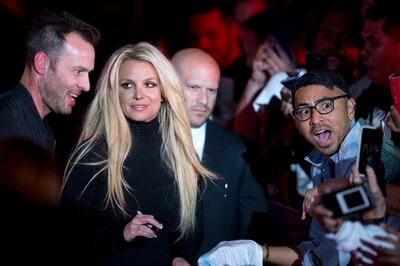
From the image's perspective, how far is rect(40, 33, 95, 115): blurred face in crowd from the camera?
374cm

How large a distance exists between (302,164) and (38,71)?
2.06 meters

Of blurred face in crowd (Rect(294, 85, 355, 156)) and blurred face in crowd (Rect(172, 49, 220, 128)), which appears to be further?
blurred face in crowd (Rect(172, 49, 220, 128))

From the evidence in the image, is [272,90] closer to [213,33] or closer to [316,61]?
[316,61]

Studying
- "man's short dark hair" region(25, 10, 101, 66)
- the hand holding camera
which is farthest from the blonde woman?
the hand holding camera

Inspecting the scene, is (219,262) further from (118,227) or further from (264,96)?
(264,96)

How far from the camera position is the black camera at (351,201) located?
2.45 m

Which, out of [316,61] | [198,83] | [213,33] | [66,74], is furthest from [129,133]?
[213,33]

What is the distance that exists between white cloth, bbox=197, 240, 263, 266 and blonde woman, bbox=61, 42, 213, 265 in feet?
1.36

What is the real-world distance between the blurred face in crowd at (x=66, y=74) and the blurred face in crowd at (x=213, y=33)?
277 cm

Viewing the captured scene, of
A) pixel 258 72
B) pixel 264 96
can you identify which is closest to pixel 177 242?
pixel 264 96

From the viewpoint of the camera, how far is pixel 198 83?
4492mm

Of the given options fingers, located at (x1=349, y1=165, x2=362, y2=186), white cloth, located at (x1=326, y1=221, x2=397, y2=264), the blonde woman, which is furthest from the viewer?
the blonde woman

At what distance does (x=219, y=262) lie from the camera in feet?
9.86

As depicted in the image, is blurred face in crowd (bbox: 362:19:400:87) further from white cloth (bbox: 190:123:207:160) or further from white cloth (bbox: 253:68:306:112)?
white cloth (bbox: 190:123:207:160)
